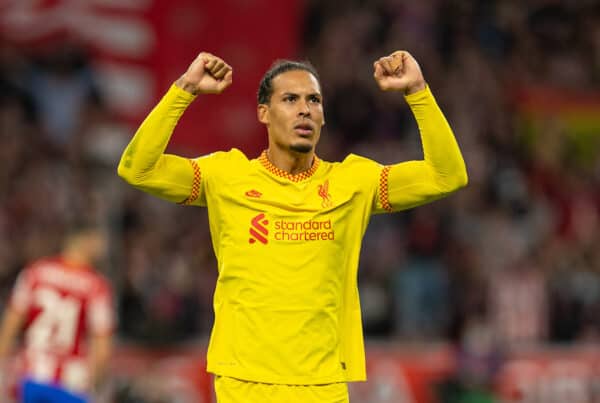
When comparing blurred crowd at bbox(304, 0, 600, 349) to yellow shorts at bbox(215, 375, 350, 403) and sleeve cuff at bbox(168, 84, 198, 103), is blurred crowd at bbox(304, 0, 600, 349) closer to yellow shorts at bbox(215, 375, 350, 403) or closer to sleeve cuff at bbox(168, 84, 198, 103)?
yellow shorts at bbox(215, 375, 350, 403)

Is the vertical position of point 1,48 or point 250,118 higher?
point 1,48

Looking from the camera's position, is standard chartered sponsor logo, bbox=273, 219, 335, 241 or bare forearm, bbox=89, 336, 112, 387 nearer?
standard chartered sponsor logo, bbox=273, 219, 335, 241

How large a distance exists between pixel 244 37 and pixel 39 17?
1855mm

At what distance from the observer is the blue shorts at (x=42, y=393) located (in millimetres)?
9594

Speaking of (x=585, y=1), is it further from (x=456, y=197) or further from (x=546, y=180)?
(x=456, y=197)

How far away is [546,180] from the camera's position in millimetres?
14414

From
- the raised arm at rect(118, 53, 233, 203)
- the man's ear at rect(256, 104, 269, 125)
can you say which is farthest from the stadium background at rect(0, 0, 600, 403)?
the raised arm at rect(118, 53, 233, 203)

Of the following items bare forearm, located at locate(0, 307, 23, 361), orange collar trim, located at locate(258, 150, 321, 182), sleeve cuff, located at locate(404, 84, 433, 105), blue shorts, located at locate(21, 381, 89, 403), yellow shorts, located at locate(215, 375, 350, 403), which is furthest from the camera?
blue shorts, located at locate(21, 381, 89, 403)

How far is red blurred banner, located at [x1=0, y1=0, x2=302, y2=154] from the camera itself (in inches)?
456

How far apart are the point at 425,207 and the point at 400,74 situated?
8098mm

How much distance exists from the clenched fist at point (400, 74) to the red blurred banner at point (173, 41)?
6.66m

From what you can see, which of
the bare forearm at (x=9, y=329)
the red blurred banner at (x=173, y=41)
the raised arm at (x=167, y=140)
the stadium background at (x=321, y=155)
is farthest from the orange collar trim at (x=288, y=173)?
the red blurred banner at (x=173, y=41)

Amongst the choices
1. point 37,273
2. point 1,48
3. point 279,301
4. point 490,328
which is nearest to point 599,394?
point 490,328

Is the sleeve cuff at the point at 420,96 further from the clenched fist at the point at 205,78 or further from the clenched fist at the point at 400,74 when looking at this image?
the clenched fist at the point at 205,78
